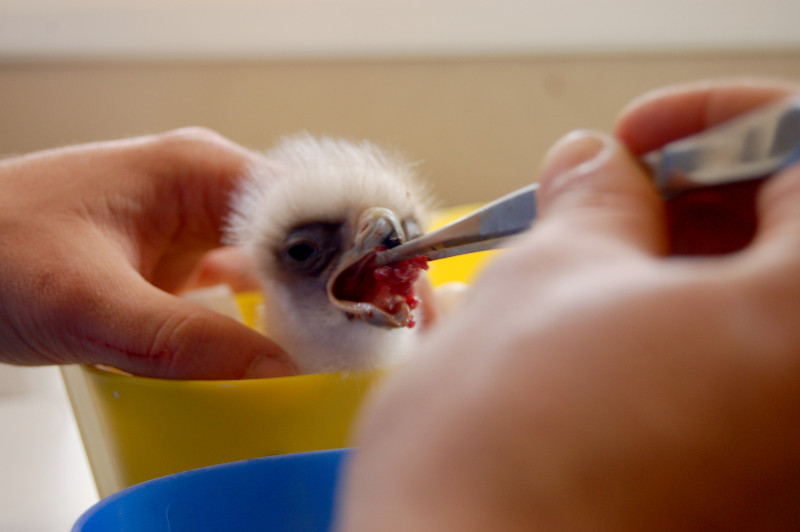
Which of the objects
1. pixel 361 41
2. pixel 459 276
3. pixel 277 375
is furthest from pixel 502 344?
pixel 361 41

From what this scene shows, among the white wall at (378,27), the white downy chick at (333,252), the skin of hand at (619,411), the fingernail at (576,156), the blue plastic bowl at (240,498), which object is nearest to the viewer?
the skin of hand at (619,411)

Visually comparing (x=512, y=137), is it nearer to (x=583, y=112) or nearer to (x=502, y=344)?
(x=583, y=112)

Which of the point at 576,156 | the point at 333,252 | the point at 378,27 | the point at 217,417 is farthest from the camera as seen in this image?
the point at 378,27

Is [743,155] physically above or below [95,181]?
above

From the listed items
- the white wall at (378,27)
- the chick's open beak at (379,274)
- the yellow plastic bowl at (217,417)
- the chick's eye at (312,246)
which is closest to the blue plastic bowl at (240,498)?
the yellow plastic bowl at (217,417)

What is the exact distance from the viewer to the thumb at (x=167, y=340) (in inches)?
25.6

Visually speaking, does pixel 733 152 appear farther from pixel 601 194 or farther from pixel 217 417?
pixel 217 417

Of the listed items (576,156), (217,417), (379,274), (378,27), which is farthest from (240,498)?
(378,27)

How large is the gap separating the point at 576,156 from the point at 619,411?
0.14 metres

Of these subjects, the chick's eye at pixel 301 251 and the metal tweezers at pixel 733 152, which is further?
the chick's eye at pixel 301 251

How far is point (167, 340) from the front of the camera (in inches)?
25.5

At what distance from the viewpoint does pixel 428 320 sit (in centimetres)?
94

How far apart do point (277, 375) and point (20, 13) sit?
1.02m

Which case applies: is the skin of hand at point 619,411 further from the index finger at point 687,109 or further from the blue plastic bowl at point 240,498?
the blue plastic bowl at point 240,498
